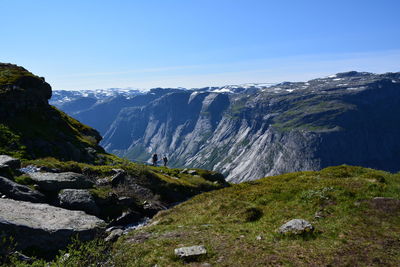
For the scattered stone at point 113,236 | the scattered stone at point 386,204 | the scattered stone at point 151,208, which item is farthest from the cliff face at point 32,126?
the scattered stone at point 386,204

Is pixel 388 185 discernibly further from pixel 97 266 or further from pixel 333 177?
pixel 97 266

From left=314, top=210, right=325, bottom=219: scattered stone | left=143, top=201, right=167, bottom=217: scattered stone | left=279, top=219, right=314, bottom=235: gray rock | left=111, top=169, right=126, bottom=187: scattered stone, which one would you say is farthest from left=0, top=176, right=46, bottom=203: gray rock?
left=314, top=210, right=325, bottom=219: scattered stone

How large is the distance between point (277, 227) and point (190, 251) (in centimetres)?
693

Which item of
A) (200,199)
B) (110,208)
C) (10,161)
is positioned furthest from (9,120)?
(200,199)

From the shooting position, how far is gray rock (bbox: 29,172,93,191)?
26.9 meters

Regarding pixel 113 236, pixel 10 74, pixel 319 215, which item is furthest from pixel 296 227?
pixel 10 74

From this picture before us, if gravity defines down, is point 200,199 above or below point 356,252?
below

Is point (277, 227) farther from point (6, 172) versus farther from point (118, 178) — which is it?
point (6, 172)

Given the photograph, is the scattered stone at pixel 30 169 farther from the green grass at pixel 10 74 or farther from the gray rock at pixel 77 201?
the green grass at pixel 10 74

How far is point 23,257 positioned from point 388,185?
1027 inches

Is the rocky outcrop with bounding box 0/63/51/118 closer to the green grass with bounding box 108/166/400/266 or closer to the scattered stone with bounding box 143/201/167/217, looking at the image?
the scattered stone with bounding box 143/201/167/217

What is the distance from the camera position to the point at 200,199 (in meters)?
30.3

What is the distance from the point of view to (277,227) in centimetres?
2036

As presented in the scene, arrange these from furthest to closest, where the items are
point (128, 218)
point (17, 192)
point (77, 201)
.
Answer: point (128, 218) < point (77, 201) < point (17, 192)
